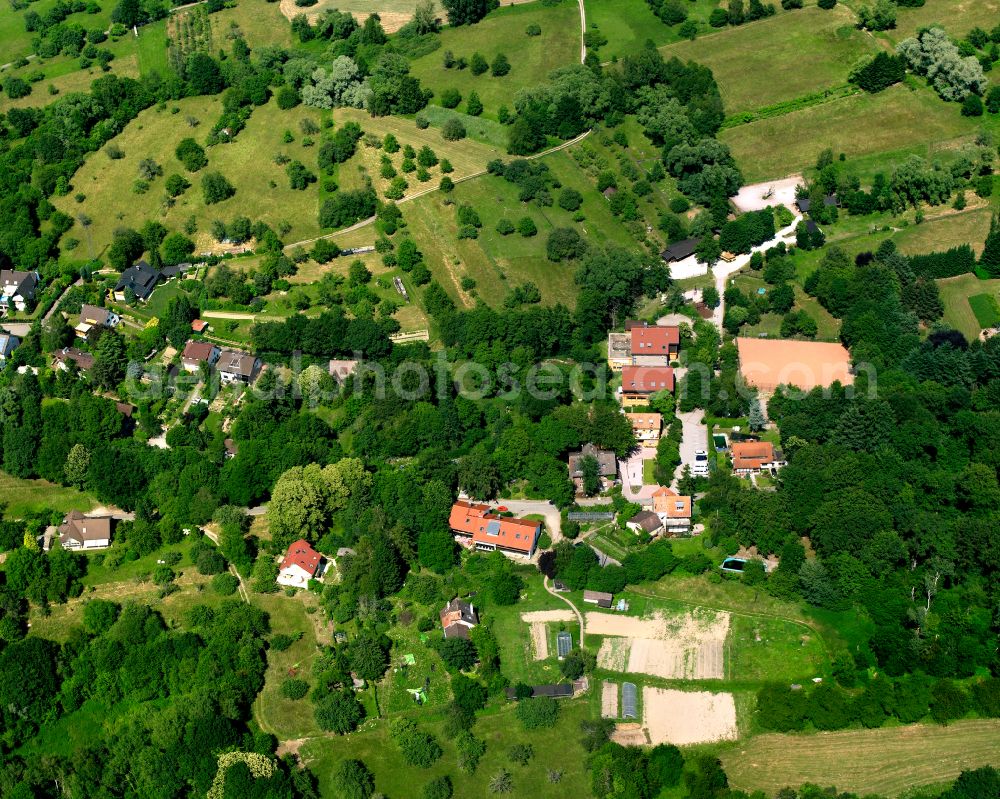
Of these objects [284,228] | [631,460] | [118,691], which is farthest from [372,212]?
[118,691]

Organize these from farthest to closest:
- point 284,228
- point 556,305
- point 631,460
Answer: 1. point 284,228
2. point 556,305
3. point 631,460

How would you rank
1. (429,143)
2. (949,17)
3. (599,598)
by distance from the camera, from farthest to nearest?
(949,17) < (429,143) < (599,598)

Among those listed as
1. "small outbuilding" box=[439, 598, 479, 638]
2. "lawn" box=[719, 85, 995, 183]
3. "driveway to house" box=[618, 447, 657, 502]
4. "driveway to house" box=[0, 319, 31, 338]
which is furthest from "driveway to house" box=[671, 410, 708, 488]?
"driveway to house" box=[0, 319, 31, 338]

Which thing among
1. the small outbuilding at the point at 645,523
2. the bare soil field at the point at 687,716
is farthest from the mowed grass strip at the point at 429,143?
the bare soil field at the point at 687,716

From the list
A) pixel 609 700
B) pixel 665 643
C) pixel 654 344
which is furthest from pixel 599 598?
pixel 654 344

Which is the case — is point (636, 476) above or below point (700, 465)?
below

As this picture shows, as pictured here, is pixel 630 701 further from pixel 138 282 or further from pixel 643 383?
pixel 138 282

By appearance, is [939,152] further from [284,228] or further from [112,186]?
[112,186]
